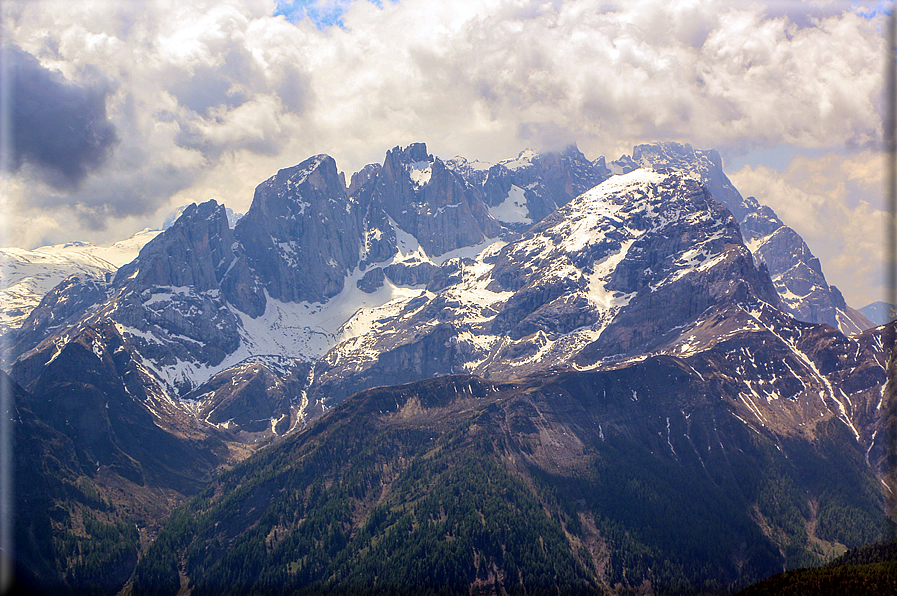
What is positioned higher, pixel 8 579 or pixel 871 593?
pixel 8 579

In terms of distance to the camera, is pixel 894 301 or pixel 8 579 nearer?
pixel 8 579

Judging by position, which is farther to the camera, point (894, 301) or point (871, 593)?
point (871, 593)

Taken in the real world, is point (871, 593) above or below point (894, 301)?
below

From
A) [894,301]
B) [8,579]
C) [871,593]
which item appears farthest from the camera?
[871,593]

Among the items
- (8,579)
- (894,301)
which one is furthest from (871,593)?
(8,579)

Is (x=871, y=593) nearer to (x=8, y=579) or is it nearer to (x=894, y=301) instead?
(x=894, y=301)

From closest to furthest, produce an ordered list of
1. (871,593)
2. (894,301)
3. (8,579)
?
(8,579) < (894,301) < (871,593)

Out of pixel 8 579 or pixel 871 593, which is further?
pixel 871 593
